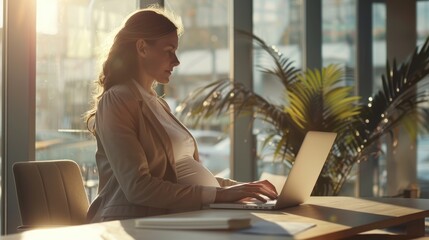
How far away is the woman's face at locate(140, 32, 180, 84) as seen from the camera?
10.5 ft

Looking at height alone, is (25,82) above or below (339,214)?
above

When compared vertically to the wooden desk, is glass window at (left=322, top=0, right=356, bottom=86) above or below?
above

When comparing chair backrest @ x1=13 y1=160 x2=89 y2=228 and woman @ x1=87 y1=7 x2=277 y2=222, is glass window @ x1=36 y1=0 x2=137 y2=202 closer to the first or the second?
chair backrest @ x1=13 y1=160 x2=89 y2=228

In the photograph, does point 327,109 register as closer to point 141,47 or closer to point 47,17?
point 47,17

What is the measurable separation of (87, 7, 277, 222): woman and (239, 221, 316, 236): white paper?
52 centimetres

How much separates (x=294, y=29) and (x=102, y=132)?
488 cm

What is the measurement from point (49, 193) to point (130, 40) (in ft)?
2.42

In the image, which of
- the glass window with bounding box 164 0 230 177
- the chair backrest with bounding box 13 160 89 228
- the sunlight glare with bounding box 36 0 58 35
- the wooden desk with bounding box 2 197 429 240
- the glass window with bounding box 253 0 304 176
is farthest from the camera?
the glass window with bounding box 164 0 230 177

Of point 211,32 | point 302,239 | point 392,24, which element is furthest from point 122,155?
point 392,24

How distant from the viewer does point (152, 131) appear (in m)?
3.12

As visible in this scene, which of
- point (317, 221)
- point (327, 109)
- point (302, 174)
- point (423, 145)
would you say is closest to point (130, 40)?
point (302, 174)

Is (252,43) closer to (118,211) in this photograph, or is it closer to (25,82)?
(25,82)

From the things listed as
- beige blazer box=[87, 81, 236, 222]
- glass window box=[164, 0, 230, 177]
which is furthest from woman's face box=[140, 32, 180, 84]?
glass window box=[164, 0, 230, 177]

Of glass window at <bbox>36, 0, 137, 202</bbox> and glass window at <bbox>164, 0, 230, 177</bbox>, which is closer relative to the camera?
glass window at <bbox>36, 0, 137, 202</bbox>
